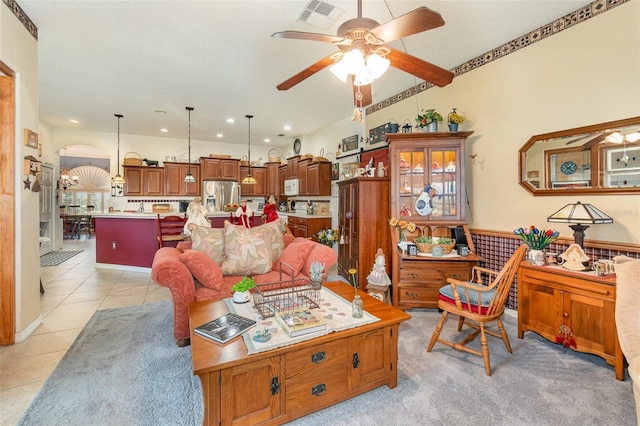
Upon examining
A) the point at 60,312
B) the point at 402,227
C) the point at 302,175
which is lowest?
the point at 60,312

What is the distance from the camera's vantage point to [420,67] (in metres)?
2.05

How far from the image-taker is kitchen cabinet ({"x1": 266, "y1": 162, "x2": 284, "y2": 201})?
316 inches

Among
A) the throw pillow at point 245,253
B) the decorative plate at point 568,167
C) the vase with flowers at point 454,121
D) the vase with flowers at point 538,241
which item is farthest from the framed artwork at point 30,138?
the decorative plate at point 568,167

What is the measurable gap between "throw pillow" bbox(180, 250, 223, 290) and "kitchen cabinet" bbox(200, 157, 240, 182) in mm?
5351

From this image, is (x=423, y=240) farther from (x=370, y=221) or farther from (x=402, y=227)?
(x=370, y=221)

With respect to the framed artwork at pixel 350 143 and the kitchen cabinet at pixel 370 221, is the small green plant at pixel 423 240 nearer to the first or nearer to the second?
the kitchen cabinet at pixel 370 221

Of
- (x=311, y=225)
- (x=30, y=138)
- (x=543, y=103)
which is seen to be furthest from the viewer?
(x=311, y=225)

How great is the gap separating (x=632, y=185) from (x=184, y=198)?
822 cm

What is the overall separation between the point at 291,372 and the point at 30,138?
3129 mm

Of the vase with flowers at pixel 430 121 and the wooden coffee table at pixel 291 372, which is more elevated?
the vase with flowers at pixel 430 121

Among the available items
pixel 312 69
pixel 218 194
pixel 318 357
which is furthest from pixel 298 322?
pixel 218 194

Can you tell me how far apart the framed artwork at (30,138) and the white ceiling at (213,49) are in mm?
1063

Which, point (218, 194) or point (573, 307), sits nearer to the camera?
point (573, 307)

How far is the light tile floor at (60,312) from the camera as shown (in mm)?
1871
